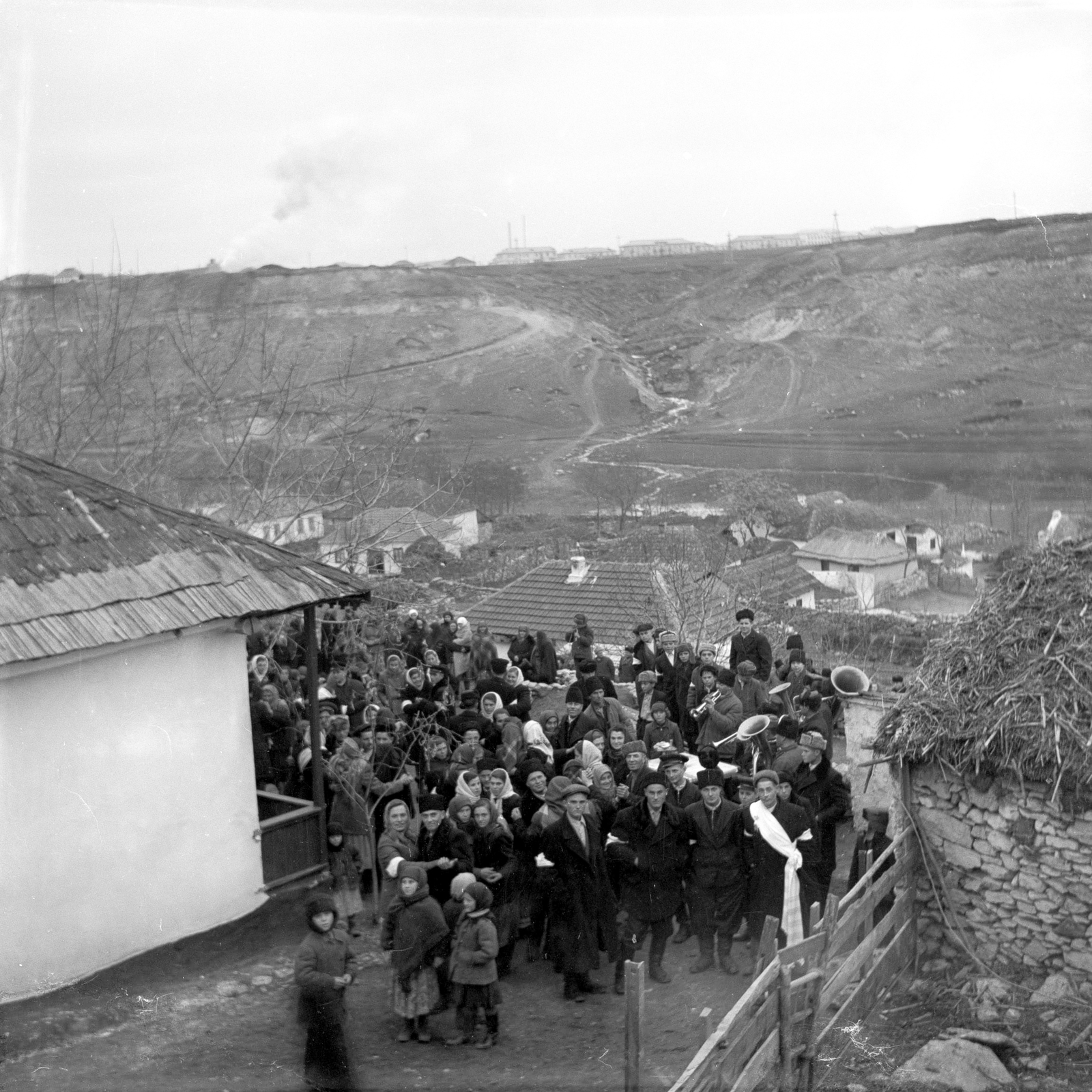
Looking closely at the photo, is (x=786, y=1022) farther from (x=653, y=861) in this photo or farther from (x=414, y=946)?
(x=414, y=946)

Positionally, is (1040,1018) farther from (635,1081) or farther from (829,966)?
(635,1081)

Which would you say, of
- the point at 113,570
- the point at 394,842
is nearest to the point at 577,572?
the point at 113,570

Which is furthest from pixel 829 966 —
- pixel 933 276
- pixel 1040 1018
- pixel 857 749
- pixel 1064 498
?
pixel 933 276

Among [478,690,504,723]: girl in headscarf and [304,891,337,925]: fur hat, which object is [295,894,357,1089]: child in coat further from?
[478,690,504,723]: girl in headscarf

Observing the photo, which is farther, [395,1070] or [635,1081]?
[395,1070]

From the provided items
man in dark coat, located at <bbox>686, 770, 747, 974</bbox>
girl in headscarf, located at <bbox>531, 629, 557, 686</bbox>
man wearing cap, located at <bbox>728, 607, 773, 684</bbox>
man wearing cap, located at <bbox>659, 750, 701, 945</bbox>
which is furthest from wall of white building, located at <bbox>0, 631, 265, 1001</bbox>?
girl in headscarf, located at <bbox>531, 629, 557, 686</bbox>

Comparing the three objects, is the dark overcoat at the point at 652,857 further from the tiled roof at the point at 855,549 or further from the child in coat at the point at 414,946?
the tiled roof at the point at 855,549
